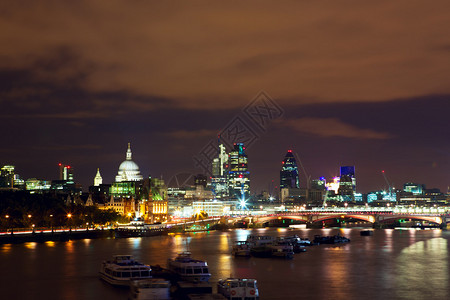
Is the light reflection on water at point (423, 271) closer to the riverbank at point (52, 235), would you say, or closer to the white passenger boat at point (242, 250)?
the white passenger boat at point (242, 250)

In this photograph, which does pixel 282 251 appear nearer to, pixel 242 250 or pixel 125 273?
pixel 242 250

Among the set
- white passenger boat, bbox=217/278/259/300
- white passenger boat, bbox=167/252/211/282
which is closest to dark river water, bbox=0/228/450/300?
white passenger boat, bbox=167/252/211/282

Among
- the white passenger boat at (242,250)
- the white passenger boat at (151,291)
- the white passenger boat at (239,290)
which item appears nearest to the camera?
the white passenger boat at (151,291)

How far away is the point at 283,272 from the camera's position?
5934 centimetres

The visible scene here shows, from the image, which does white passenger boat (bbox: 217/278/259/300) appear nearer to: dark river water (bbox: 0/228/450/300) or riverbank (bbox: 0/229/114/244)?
dark river water (bbox: 0/228/450/300)

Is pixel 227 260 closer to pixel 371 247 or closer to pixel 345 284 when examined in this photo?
pixel 345 284

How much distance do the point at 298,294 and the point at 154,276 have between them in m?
11.2

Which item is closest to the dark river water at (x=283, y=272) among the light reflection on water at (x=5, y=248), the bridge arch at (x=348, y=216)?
the light reflection on water at (x=5, y=248)

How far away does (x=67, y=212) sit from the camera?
12556cm

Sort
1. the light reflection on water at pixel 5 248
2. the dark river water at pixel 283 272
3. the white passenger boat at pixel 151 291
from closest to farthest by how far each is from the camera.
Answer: the white passenger boat at pixel 151 291 → the dark river water at pixel 283 272 → the light reflection on water at pixel 5 248

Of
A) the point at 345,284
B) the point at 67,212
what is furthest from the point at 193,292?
the point at 67,212

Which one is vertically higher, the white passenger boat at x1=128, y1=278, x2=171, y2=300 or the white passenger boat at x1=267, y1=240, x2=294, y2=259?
the white passenger boat at x1=128, y1=278, x2=171, y2=300

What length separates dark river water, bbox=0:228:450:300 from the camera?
47562mm

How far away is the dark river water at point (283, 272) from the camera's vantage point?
47.6 meters
